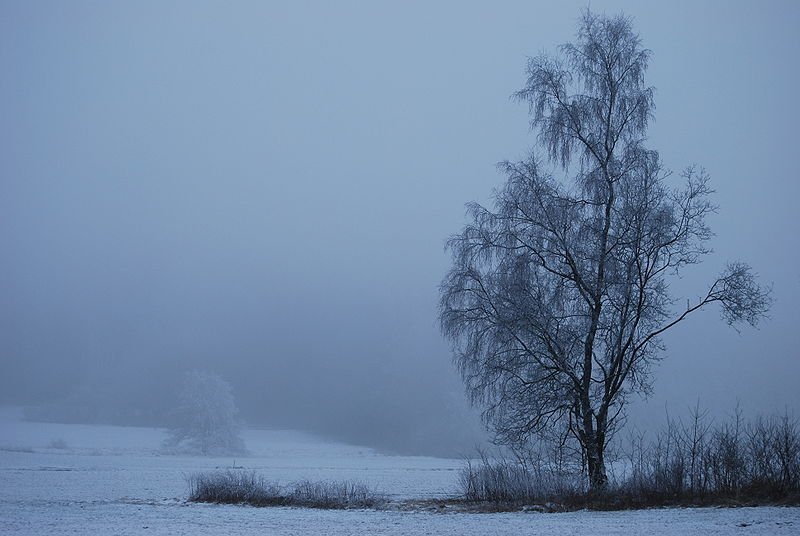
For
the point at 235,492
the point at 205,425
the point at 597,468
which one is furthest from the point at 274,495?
the point at 205,425

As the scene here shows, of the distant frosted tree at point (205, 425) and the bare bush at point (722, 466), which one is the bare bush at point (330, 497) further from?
the distant frosted tree at point (205, 425)

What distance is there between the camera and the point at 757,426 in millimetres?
17219

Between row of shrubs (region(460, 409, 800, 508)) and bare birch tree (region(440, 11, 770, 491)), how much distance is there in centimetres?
188

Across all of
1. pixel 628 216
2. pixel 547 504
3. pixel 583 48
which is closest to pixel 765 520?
pixel 547 504

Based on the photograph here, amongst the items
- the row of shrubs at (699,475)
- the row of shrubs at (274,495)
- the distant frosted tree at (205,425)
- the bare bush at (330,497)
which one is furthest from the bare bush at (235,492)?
the distant frosted tree at (205,425)

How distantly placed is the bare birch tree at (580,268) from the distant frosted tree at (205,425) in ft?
197

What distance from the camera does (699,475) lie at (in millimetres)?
16891

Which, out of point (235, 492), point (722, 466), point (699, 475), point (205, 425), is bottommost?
point (235, 492)

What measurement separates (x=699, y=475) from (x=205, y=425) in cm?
6685

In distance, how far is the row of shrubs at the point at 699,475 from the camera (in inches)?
638

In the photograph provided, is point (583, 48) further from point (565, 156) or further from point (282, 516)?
point (282, 516)

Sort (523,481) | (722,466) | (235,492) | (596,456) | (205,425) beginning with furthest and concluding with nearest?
(205,425) → (596,456) → (235,492) → (523,481) → (722,466)

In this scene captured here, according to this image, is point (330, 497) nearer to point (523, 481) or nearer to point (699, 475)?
point (523, 481)

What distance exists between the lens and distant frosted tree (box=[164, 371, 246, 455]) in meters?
74.9
